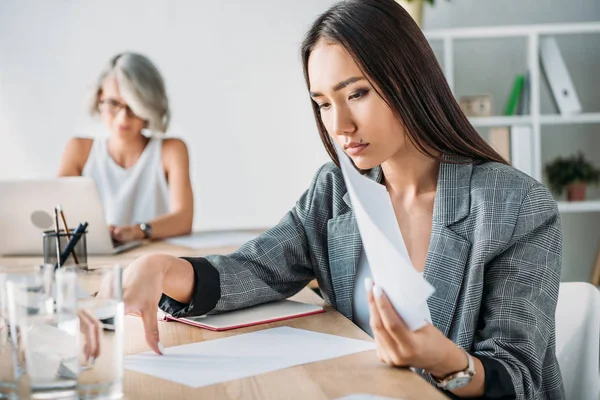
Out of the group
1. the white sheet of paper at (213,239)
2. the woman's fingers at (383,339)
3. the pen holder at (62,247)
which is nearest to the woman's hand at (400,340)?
the woman's fingers at (383,339)

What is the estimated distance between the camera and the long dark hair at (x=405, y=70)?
1.33 m

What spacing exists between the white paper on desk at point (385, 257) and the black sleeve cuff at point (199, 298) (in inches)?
18.4

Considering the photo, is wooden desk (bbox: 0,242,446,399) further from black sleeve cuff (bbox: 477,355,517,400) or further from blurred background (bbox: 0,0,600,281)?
blurred background (bbox: 0,0,600,281)

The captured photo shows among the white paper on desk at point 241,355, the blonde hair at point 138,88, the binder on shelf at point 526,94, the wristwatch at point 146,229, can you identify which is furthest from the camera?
the binder on shelf at point 526,94

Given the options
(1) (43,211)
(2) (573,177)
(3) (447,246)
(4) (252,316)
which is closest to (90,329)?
(4) (252,316)

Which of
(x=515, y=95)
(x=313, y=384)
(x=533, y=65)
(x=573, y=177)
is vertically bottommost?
(x=573, y=177)

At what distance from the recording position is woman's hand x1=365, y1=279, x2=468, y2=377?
93cm

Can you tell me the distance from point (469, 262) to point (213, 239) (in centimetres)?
135

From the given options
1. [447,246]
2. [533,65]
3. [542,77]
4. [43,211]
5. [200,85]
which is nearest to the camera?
[447,246]

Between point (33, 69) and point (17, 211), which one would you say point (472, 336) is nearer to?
point (17, 211)

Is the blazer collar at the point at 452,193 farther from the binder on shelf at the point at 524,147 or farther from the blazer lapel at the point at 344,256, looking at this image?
the binder on shelf at the point at 524,147

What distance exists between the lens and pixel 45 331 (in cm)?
89

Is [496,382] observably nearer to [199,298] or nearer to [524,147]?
[199,298]

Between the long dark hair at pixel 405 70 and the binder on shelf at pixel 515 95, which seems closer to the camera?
the long dark hair at pixel 405 70
